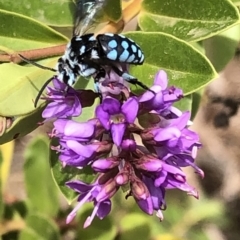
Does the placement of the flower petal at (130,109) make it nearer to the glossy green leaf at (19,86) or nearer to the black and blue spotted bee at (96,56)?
the black and blue spotted bee at (96,56)

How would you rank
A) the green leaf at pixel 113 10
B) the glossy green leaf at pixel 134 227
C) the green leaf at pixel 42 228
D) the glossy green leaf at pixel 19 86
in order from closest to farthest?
the glossy green leaf at pixel 19 86
the green leaf at pixel 113 10
the green leaf at pixel 42 228
the glossy green leaf at pixel 134 227

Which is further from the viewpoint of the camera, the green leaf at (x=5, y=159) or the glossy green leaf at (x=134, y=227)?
the green leaf at (x=5, y=159)

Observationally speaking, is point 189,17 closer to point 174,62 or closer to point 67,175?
point 174,62

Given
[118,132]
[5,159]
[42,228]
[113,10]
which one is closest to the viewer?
[118,132]

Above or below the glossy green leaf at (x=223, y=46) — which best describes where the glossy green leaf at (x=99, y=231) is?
below

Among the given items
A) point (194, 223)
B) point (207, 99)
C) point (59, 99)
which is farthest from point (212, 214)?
point (59, 99)

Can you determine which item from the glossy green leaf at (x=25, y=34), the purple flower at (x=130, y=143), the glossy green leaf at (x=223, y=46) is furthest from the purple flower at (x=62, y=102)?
the glossy green leaf at (x=223, y=46)

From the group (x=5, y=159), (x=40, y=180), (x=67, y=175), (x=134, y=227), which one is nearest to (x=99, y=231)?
(x=134, y=227)

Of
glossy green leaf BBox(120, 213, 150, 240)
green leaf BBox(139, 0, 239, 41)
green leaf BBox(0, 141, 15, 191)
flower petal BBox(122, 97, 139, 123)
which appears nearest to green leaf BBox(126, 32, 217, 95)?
green leaf BBox(139, 0, 239, 41)
